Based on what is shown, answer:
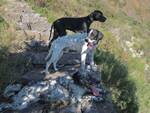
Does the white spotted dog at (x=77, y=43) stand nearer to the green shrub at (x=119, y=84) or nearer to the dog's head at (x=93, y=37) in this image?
the dog's head at (x=93, y=37)

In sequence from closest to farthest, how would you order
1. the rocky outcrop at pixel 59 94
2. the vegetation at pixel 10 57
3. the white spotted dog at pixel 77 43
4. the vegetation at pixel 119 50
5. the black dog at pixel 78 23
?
the rocky outcrop at pixel 59 94 < the white spotted dog at pixel 77 43 < the vegetation at pixel 10 57 < the black dog at pixel 78 23 < the vegetation at pixel 119 50

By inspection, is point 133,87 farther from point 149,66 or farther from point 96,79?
point 149,66

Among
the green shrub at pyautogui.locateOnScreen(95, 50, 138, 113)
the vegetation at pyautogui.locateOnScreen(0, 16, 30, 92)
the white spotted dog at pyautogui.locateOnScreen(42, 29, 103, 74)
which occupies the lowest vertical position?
the green shrub at pyautogui.locateOnScreen(95, 50, 138, 113)

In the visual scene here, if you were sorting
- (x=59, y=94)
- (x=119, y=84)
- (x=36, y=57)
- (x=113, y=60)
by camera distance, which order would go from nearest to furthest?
1. (x=59, y=94)
2. (x=36, y=57)
3. (x=119, y=84)
4. (x=113, y=60)

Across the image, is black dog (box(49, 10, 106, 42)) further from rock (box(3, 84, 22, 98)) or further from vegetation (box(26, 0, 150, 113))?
rock (box(3, 84, 22, 98))

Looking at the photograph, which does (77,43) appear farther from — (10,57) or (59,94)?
(10,57)

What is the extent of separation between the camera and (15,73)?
28.3 ft

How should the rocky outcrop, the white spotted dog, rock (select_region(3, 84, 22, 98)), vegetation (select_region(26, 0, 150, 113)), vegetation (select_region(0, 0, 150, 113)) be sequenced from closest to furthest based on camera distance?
the rocky outcrop
rock (select_region(3, 84, 22, 98))
the white spotted dog
vegetation (select_region(0, 0, 150, 113))
vegetation (select_region(26, 0, 150, 113))

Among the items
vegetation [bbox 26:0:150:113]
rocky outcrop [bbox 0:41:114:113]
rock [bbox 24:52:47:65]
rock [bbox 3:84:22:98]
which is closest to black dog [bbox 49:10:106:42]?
rock [bbox 24:52:47:65]

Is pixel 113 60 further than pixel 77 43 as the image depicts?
Yes

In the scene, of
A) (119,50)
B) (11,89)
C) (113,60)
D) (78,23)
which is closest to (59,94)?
(11,89)

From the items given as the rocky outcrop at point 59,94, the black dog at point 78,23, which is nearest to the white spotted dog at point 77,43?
the rocky outcrop at point 59,94

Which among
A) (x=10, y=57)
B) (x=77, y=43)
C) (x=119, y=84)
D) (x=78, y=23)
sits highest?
(x=78, y=23)

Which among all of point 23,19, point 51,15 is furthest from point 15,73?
point 51,15
